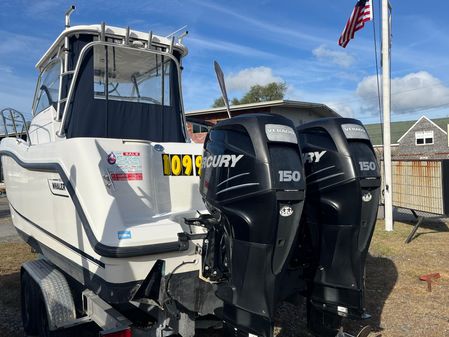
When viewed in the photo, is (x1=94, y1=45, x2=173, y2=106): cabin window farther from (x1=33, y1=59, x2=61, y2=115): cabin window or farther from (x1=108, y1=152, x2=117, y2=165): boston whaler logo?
(x1=108, y1=152, x2=117, y2=165): boston whaler logo

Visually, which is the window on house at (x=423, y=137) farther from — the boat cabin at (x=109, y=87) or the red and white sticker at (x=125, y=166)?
the red and white sticker at (x=125, y=166)

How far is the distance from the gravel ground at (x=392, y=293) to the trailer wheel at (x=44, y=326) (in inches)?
10.8

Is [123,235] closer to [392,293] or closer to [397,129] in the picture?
[392,293]

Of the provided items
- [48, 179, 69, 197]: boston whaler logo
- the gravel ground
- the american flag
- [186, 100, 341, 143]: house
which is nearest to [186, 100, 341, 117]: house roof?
[186, 100, 341, 143]: house

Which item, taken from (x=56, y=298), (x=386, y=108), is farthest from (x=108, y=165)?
(x=386, y=108)

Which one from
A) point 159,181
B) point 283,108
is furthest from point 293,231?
point 283,108

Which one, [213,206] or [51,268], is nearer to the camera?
[213,206]

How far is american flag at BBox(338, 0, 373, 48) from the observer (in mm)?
9469

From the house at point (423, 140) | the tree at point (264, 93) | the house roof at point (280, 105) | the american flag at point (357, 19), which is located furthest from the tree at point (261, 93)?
the american flag at point (357, 19)

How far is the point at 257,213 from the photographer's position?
8.20ft

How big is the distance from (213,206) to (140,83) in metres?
2.71

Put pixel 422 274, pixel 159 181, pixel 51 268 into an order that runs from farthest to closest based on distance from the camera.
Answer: pixel 422 274
pixel 51 268
pixel 159 181

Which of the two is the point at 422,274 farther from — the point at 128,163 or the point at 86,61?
the point at 86,61

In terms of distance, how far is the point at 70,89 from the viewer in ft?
13.6
